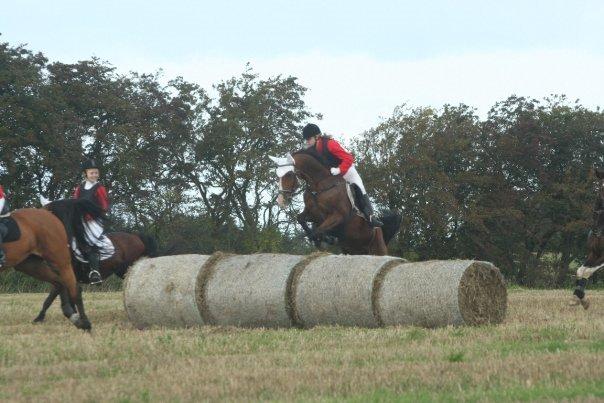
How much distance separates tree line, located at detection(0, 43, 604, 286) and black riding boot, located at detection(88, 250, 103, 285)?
64.4 feet

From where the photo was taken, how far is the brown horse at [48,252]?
12867 millimetres

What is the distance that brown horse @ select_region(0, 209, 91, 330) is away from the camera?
42.2 ft

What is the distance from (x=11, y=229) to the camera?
12727mm

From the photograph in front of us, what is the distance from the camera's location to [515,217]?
38781 millimetres

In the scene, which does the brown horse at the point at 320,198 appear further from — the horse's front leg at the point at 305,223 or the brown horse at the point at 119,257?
the brown horse at the point at 119,257

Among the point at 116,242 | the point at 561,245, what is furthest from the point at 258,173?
the point at 116,242

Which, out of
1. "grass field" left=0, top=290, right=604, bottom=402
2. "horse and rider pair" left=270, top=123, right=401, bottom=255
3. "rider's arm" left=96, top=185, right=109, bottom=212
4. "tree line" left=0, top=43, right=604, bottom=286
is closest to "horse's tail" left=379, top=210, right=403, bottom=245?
"horse and rider pair" left=270, top=123, right=401, bottom=255

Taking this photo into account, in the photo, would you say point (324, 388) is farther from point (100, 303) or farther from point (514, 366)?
point (100, 303)

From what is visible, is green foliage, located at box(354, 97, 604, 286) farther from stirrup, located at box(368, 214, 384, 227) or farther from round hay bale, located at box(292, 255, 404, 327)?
round hay bale, located at box(292, 255, 404, 327)

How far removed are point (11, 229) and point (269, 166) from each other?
2929cm

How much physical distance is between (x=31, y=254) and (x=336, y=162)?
17.3 feet

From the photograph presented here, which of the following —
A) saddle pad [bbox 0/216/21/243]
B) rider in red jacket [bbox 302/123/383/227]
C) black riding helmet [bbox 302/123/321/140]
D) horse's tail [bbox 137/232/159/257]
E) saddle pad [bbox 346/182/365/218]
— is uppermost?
black riding helmet [bbox 302/123/321/140]

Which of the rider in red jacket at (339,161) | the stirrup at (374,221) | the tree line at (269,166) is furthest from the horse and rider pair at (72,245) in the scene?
the tree line at (269,166)

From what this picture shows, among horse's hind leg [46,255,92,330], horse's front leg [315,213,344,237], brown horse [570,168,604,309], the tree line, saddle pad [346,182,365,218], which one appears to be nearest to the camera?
horse's hind leg [46,255,92,330]
